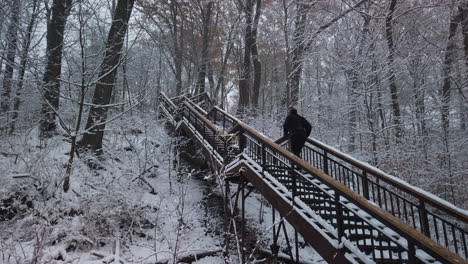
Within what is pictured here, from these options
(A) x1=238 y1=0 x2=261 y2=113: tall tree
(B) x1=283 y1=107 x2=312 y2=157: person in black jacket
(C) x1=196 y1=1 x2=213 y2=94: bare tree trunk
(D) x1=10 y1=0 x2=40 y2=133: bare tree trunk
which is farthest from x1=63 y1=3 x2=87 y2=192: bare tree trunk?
(C) x1=196 y1=1 x2=213 y2=94: bare tree trunk

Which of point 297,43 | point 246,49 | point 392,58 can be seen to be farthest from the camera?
point 246,49

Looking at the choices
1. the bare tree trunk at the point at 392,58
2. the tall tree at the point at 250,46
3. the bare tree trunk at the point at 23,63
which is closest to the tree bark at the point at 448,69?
the bare tree trunk at the point at 392,58

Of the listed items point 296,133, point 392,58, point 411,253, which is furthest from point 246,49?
point 411,253

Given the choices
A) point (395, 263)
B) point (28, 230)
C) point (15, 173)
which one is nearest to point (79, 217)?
point (28, 230)

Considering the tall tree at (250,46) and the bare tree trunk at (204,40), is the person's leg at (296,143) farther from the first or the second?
the bare tree trunk at (204,40)

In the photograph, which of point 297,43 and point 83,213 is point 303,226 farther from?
point 297,43

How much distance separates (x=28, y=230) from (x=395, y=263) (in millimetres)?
6256

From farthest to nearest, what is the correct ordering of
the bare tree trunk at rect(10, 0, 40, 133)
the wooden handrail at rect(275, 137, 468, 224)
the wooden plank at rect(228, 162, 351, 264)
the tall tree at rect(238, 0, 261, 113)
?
the tall tree at rect(238, 0, 261, 113) → the bare tree trunk at rect(10, 0, 40, 133) → the wooden handrail at rect(275, 137, 468, 224) → the wooden plank at rect(228, 162, 351, 264)

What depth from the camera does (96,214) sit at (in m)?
6.29

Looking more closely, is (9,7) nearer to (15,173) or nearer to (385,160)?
(15,173)

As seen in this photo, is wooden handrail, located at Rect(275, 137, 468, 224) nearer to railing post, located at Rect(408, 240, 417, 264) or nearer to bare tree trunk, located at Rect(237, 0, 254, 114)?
railing post, located at Rect(408, 240, 417, 264)

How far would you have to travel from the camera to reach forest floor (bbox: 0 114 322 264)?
17.6 ft

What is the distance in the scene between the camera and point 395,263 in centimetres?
382

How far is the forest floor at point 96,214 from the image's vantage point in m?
5.38
